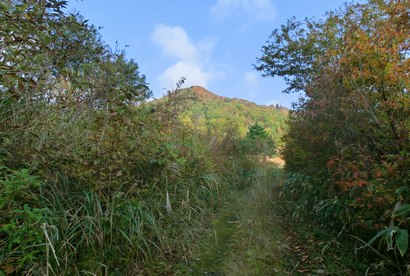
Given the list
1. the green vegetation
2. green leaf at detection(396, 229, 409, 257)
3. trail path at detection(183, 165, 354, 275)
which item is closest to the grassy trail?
trail path at detection(183, 165, 354, 275)

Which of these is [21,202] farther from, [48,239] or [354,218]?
[354,218]

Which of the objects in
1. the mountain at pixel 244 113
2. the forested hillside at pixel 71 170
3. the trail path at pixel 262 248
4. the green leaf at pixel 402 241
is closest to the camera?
the green leaf at pixel 402 241

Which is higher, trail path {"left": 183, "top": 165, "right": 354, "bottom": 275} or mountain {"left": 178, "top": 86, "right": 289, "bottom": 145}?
mountain {"left": 178, "top": 86, "right": 289, "bottom": 145}

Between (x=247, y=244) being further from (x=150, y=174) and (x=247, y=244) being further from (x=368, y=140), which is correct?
(x=368, y=140)

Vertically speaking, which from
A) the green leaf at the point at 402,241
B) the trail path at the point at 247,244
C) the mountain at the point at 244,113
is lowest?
the trail path at the point at 247,244

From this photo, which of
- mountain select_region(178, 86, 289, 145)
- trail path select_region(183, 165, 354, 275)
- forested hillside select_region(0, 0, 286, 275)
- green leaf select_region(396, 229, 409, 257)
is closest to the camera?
green leaf select_region(396, 229, 409, 257)

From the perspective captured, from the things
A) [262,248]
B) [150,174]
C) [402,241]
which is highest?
[150,174]

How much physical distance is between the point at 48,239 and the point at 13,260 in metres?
0.29

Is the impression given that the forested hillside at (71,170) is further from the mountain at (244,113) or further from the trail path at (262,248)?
the mountain at (244,113)

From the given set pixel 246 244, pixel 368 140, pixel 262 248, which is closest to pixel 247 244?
pixel 246 244

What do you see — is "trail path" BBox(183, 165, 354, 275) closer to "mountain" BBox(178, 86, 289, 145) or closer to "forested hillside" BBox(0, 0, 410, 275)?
"forested hillside" BBox(0, 0, 410, 275)

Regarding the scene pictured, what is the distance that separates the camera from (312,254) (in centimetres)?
348

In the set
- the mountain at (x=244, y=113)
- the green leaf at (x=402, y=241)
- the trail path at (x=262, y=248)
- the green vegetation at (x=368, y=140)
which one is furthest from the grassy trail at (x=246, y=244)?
the mountain at (x=244, y=113)

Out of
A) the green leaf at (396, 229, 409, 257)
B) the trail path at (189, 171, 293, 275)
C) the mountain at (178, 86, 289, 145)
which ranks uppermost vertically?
the mountain at (178, 86, 289, 145)
